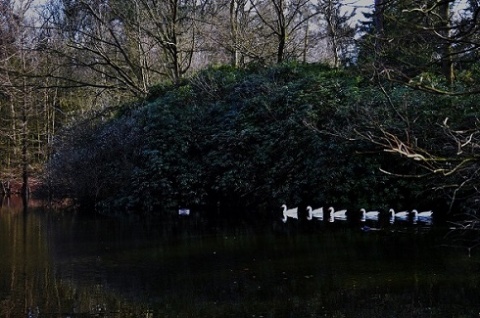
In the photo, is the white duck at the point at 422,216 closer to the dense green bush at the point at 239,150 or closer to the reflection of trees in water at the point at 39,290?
the dense green bush at the point at 239,150

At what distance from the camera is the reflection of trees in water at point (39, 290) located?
817cm

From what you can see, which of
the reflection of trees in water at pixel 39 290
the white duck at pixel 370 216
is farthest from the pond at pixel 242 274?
the white duck at pixel 370 216

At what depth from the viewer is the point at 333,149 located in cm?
1800

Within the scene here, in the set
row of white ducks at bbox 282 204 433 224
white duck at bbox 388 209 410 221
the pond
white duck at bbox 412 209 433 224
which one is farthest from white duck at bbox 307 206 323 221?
white duck at bbox 412 209 433 224

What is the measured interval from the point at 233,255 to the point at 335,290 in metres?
3.40

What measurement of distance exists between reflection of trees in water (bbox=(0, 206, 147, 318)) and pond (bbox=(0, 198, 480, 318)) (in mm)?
16

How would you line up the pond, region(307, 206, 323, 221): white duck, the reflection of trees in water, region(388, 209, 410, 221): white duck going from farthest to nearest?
region(307, 206, 323, 221): white duck → region(388, 209, 410, 221): white duck → the reflection of trees in water → the pond

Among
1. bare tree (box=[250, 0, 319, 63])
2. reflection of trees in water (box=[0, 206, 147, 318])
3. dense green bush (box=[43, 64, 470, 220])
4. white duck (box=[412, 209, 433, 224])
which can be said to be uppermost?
bare tree (box=[250, 0, 319, 63])

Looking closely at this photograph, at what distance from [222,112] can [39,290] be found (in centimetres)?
1321

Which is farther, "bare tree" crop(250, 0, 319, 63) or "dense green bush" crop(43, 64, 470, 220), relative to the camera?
"bare tree" crop(250, 0, 319, 63)

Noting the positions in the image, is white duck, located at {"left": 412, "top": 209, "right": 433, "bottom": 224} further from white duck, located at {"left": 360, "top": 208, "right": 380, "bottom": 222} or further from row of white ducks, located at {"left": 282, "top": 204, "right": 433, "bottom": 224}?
white duck, located at {"left": 360, "top": 208, "right": 380, "bottom": 222}

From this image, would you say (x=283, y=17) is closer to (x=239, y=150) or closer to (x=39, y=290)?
(x=239, y=150)

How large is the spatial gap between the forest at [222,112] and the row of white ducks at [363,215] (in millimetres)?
610

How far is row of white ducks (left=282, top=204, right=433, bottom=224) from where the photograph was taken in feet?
53.0
